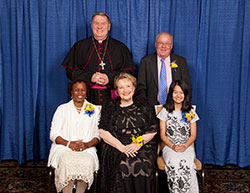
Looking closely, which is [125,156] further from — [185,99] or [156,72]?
[156,72]

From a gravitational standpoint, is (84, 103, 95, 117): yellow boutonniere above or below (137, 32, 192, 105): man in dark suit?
below

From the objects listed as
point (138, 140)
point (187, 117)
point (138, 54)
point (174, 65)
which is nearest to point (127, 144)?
point (138, 140)

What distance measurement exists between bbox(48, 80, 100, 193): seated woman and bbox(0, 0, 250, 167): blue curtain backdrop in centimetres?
109

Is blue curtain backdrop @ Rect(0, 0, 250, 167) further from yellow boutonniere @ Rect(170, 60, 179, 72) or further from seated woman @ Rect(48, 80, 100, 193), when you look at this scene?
seated woman @ Rect(48, 80, 100, 193)

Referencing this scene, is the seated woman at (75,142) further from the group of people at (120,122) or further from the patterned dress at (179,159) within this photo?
the patterned dress at (179,159)

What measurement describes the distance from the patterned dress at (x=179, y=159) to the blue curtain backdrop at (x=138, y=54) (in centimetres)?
106

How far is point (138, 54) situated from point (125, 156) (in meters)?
1.75

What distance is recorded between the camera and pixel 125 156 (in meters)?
3.33

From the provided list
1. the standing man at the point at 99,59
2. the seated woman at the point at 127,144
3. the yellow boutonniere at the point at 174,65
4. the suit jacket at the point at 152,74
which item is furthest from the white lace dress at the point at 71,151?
the yellow boutonniere at the point at 174,65

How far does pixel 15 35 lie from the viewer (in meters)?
4.67

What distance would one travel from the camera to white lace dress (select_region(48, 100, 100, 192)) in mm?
3275

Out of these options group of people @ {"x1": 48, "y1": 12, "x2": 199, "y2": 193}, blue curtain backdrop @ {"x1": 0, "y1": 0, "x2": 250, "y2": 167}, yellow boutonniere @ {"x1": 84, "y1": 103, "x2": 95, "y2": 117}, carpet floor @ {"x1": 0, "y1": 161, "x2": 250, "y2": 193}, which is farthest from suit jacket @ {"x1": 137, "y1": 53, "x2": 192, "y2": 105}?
carpet floor @ {"x1": 0, "y1": 161, "x2": 250, "y2": 193}

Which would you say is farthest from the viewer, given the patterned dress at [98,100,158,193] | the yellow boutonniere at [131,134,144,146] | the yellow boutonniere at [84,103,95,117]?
→ the yellow boutonniere at [84,103,95,117]

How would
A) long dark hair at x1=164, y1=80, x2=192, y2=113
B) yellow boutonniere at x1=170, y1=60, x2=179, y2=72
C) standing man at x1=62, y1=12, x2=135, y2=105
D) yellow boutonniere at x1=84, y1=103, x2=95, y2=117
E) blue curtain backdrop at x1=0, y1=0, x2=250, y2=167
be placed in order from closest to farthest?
long dark hair at x1=164, y1=80, x2=192, y2=113 → yellow boutonniere at x1=84, y1=103, x2=95, y2=117 → yellow boutonniere at x1=170, y1=60, x2=179, y2=72 → standing man at x1=62, y1=12, x2=135, y2=105 → blue curtain backdrop at x1=0, y1=0, x2=250, y2=167
